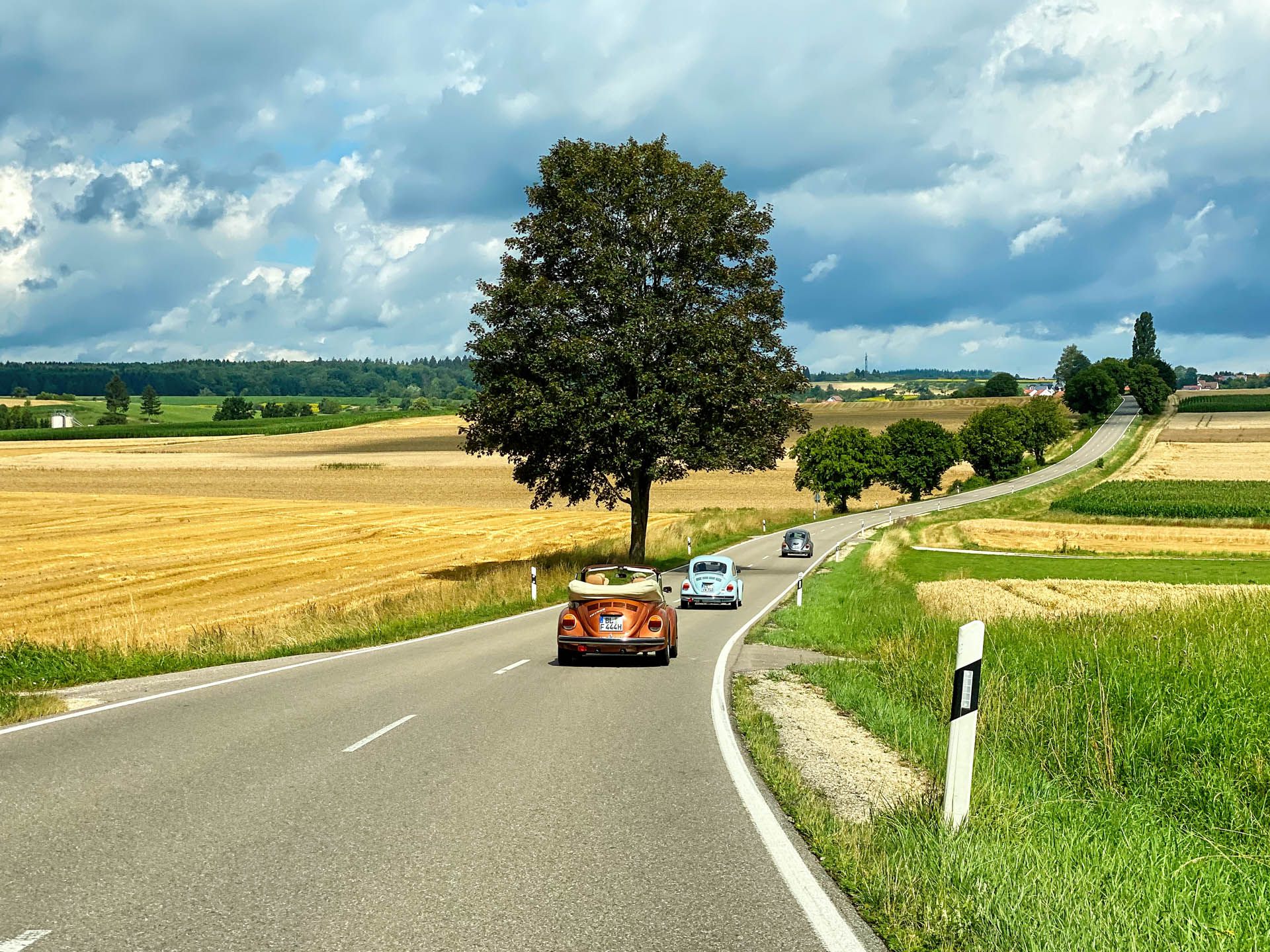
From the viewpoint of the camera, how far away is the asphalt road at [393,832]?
17.4ft

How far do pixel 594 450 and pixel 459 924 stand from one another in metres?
32.5

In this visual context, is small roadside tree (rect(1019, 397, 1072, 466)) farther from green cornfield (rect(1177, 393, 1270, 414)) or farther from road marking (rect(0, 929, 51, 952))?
road marking (rect(0, 929, 51, 952))

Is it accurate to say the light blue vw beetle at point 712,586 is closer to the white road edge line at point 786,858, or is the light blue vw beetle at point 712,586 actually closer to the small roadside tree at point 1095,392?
the white road edge line at point 786,858

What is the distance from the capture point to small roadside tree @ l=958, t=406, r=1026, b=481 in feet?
424

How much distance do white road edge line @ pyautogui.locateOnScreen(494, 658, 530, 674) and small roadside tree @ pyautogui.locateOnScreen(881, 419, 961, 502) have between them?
99381 millimetres

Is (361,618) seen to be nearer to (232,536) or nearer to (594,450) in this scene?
(594,450)

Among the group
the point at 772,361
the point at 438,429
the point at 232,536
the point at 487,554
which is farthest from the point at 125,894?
the point at 438,429

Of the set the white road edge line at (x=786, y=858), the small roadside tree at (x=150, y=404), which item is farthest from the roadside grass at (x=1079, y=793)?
the small roadside tree at (x=150, y=404)

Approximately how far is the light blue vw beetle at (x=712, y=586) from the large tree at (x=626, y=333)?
21.0 feet

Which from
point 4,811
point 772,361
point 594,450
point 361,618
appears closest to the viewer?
point 4,811

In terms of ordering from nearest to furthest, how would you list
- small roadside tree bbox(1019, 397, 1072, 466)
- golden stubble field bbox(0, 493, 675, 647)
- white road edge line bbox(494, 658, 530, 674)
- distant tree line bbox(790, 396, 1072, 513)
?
white road edge line bbox(494, 658, 530, 674)
golden stubble field bbox(0, 493, 675, 647)
distant tree line bbox(790, 396, 1072, 513)
small roadside tree bbox(1019, 397, 1072, 466)

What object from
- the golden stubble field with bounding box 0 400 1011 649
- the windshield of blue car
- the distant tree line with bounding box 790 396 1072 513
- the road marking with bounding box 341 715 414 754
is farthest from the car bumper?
the distant tree line with bounding box 790 396 1072 513

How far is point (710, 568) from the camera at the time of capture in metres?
30.6

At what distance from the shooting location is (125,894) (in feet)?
18.8
